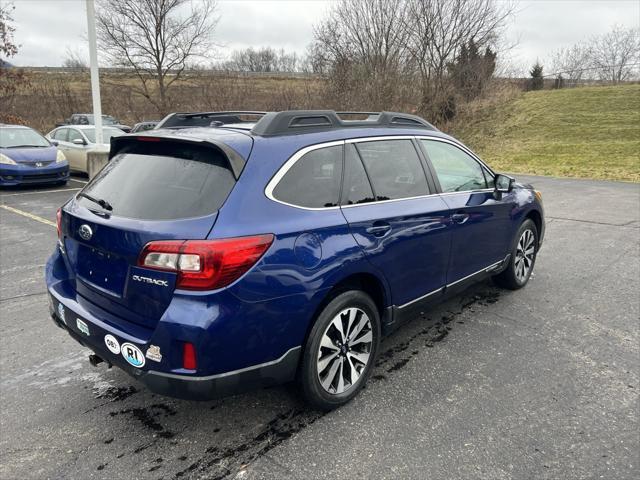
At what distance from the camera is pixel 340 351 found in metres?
2.90

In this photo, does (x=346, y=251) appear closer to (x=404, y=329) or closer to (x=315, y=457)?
(x=315, y=457)

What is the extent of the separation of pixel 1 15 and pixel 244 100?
1041 cm

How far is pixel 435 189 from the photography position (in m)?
3.67

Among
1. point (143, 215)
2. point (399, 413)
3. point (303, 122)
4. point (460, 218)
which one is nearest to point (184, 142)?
point (143, 215)

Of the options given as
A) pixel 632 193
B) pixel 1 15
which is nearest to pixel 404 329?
pixel 632 193

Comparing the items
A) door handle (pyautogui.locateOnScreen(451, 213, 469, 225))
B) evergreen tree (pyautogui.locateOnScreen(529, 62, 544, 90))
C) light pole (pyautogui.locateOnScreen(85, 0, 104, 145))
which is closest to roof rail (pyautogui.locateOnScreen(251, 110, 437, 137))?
door handle (pyautogui.locateOnScreen(451, 213, 469, 225))

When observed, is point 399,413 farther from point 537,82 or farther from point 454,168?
point 537,82

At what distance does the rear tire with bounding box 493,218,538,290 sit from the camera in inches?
189

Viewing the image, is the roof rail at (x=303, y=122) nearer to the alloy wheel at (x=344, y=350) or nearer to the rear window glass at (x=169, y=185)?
the rear window glass at (x=169, y=185)

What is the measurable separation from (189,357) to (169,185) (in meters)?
0.94

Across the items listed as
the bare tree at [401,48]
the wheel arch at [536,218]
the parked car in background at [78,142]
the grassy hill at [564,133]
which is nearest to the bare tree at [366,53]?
the bare tree at [401,48]

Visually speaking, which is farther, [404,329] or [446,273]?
[404,329]

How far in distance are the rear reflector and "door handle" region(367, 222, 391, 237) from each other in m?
1.28

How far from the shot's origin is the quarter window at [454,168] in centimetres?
382
